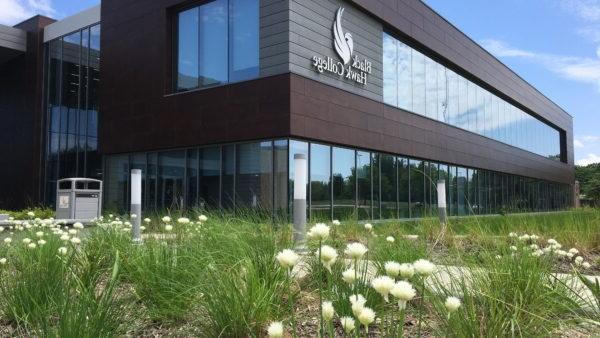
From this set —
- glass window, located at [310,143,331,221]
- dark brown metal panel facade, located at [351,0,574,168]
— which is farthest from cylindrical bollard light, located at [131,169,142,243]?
dark brown metal panel facade, located at [351,0,574,168]

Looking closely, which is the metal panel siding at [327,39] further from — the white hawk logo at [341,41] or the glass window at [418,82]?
the glass window at [418,82]

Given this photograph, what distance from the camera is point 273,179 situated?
15234mm

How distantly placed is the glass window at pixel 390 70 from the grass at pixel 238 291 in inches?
646

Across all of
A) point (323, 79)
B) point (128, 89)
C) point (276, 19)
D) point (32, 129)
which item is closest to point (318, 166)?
point (323, 79)

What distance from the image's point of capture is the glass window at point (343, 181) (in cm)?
1706

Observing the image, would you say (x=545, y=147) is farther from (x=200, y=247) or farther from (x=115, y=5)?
(x=200, y=247)

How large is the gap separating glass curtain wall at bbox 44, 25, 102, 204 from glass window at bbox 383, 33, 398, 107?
12.0m

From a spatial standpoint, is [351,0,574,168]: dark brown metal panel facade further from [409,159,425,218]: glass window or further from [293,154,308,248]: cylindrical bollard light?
[293,154,308,248]: cylindrical bollard light

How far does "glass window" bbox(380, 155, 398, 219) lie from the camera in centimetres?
2008

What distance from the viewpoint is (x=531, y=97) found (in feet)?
132

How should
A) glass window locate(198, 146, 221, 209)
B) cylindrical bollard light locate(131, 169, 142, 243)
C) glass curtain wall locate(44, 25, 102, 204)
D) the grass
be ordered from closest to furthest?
1. the grass
2. cylindrical bollard light locate(131, 169, 142, 243)
3. glass window locate(198, 146, 221, 209)
4. glass curtain wall locate(44, 25, 102, 204)

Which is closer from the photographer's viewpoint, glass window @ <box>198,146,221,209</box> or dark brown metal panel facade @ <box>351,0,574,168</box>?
glass window @ <box>198,146,221,209</box>

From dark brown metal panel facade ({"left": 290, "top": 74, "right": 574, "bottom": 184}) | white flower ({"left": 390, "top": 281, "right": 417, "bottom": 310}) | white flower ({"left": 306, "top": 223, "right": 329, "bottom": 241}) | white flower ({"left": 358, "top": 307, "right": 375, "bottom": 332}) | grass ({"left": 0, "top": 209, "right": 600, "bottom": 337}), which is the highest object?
dark brown metal panel facade ({"left": 290, "top": 74, "right": 574, "bottom": 184})

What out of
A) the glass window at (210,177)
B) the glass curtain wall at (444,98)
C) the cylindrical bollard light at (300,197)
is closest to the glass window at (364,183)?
Result: the glass curtain wall at (444,98)
